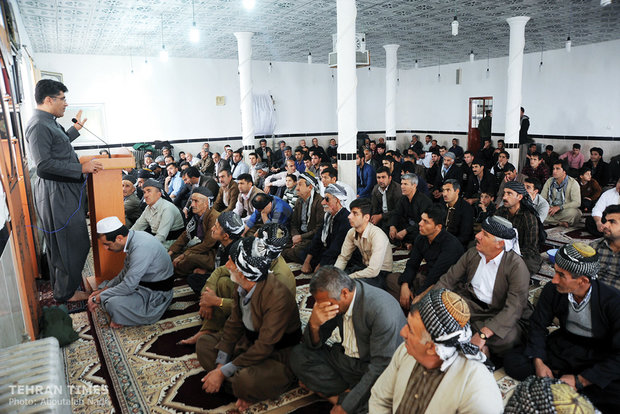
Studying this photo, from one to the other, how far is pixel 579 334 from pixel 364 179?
15.6 ft

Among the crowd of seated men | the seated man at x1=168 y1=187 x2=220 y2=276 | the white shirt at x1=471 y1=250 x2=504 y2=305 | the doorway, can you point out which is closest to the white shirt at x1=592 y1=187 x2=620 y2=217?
the crowd of seated men

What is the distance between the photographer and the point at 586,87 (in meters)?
10.3

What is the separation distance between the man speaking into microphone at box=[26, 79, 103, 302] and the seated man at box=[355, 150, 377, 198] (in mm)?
4187

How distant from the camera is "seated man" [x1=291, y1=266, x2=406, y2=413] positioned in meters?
Result: 2.01

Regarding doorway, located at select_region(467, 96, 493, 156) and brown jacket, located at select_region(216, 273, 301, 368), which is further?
doorway, located at select_region(467, 96, 493, 156)

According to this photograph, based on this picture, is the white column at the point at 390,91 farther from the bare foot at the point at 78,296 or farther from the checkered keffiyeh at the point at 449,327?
the checkered keffiyeh at the point at 449,327

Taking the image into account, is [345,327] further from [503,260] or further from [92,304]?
[92,304]

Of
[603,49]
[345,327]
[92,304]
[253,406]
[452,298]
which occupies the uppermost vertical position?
[603,49]

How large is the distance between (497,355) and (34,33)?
841cm

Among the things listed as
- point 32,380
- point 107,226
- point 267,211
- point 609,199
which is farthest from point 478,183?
point 32,380

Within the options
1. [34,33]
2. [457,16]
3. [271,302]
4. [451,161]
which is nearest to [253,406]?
[271,302]

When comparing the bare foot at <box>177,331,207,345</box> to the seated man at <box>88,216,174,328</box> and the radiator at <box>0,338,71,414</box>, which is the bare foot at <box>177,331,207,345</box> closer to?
the seated man at <box>88,216,174,328</box>

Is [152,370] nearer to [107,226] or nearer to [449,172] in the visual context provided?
[107,226]

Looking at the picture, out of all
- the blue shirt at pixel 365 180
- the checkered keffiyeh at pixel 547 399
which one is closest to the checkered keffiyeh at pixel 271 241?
the checkered keffiyeh at pixel 547 399
